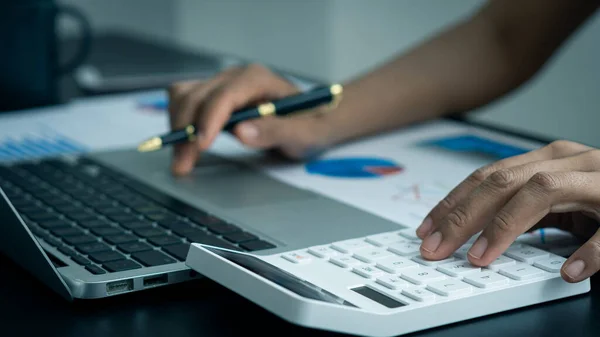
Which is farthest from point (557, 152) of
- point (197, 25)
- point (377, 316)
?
point (197, 25)

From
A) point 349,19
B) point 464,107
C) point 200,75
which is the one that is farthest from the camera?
point 349,19

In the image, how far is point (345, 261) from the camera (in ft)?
2.06

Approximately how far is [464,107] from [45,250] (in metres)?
0.69

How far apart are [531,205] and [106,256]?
311 mm

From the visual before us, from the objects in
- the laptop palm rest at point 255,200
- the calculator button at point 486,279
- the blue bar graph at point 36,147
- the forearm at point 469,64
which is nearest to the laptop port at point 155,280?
the laptop palm rest at point 255,200

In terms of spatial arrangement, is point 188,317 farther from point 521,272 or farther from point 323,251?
point 521,272

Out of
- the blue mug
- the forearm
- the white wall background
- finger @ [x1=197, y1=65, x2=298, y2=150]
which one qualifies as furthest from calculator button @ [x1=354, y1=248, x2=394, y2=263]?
the white wall background

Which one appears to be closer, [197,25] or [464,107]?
[464,107]

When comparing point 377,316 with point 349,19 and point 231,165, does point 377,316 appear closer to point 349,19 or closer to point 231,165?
point 231,165

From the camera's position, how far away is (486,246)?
2.02 ft

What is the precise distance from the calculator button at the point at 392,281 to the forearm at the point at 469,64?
1.82ft

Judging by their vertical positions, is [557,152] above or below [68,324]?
above

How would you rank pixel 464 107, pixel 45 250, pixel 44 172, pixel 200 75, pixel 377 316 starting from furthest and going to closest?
1. pixel 200 75
2. pixel 464 107
3. pixel 44 172
4. pixel 45 250
5. pixel 377 316

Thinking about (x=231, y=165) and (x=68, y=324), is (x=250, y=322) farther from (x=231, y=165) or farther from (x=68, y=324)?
(x=231, y=165)
